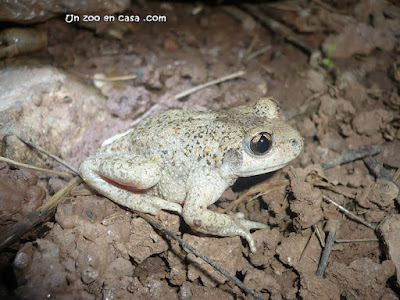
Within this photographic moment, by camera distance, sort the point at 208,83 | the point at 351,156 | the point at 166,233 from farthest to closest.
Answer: the point at 208,83
the point at 351,156
the point at 166,233

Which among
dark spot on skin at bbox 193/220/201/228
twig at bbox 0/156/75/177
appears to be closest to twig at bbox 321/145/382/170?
dark spot on skin at bbox 193/220/201/228

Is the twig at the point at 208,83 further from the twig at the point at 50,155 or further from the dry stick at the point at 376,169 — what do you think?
the dry stick at the point at 376,169

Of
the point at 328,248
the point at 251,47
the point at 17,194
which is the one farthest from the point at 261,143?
the point at 251,47

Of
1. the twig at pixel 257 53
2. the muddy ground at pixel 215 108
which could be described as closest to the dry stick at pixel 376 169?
the muddy ground at pixel 215 108

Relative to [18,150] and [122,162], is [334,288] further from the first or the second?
[18,150]

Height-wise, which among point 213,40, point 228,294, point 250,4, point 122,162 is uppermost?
point 250,4

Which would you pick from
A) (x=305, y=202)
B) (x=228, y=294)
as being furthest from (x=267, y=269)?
(x=305, y=202)

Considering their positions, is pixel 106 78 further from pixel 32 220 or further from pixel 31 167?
pixel 32 220
